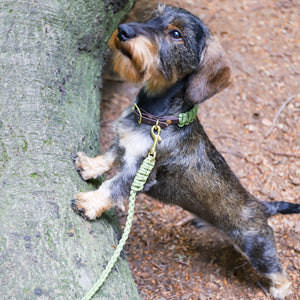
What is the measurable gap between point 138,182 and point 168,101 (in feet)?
2.66

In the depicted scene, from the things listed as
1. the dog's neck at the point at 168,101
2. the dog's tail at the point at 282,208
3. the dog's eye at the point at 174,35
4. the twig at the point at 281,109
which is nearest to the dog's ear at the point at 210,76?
the dog's neck at the point at 168,101

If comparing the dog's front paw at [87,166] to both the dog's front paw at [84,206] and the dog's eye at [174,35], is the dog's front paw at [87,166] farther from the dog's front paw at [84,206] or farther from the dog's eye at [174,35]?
the dog's eye at [174,35]

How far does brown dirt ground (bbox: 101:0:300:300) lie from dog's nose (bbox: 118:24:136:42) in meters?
1.91

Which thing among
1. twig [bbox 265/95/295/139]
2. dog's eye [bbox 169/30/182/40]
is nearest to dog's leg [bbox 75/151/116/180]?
dog's eye [bbox 169/30/182/40]

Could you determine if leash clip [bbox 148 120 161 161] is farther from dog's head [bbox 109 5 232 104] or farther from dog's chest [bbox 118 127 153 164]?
dog's head [bbox 109 5 232 104]

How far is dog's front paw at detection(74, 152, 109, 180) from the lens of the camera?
3486 millimetres

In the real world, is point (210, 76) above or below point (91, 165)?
above

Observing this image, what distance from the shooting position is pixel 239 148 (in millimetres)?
5719

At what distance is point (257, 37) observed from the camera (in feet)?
22.3

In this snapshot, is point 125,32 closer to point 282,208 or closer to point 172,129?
point 172,129

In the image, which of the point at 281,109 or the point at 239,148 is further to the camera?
the point at 281,109

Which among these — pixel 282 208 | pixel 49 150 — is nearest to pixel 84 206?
pixel 49 150

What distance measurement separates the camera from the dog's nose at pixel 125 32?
120 inches

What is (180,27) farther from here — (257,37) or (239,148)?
(257,37)
